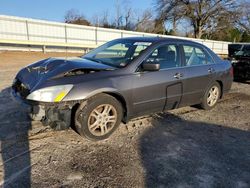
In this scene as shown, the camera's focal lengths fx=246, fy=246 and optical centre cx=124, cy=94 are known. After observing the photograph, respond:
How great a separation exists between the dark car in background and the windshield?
21.3ft

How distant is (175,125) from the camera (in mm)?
4801

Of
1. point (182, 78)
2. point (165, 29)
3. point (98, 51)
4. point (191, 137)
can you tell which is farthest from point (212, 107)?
point (165, 29)

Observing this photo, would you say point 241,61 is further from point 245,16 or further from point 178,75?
point 245,16

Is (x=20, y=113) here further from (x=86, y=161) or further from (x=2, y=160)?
(x=86, y=161)

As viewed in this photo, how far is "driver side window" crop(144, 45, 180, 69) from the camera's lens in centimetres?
459

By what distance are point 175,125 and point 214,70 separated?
73.0 inches

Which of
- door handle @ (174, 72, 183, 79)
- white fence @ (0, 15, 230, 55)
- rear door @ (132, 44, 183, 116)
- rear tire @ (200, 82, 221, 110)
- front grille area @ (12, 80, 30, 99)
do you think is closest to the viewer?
front grille area @ (12, 80, 30, 99)

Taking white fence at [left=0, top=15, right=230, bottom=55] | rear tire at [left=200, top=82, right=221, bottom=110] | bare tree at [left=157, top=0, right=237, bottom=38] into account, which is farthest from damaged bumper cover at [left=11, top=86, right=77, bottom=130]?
bare tree at [left=157, top=0, right=237, bottom=38]

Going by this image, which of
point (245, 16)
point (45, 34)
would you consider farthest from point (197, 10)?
point (45, 34)

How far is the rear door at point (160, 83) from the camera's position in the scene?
168 inches

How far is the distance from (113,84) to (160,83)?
1019 mm

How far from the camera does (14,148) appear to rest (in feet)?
11.6

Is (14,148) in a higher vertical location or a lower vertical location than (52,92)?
lower

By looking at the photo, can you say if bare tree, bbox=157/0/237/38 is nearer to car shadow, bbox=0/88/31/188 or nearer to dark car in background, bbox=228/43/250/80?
dark car in background, bbox=228/43/250/80
